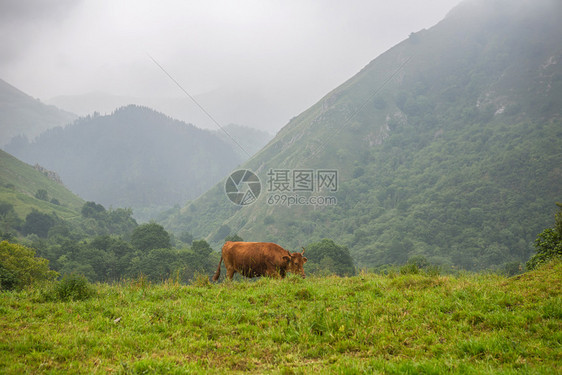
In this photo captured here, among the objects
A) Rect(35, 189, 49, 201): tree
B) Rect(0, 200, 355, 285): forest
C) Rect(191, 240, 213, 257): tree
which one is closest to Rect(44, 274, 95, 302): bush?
Rect(0, 200, 355, 285): forest

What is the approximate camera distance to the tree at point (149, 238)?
74.9 metres

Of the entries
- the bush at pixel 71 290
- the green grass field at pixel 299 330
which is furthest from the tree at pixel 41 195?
the bush at pixel 71 290

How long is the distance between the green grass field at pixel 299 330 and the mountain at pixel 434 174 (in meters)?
95.8

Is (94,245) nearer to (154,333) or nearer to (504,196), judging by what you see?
(154,333)

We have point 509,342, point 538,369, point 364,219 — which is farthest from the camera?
point 364,219

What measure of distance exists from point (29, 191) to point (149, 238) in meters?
86.1

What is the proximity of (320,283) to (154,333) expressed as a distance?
5574mm

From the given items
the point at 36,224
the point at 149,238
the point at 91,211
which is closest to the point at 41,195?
the point at 91,211

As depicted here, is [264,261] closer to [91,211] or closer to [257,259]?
[257,259]

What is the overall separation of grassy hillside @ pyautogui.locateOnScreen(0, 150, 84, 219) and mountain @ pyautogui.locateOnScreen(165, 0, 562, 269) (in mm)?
59242

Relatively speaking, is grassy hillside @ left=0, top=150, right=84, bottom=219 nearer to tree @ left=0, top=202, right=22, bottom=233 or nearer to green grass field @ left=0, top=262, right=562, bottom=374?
tree @ left=0, top=202, right=22, bottom=233

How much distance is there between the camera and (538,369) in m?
4.82

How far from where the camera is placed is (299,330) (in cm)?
Result: 699

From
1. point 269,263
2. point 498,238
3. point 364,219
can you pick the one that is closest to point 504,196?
point 498,238
